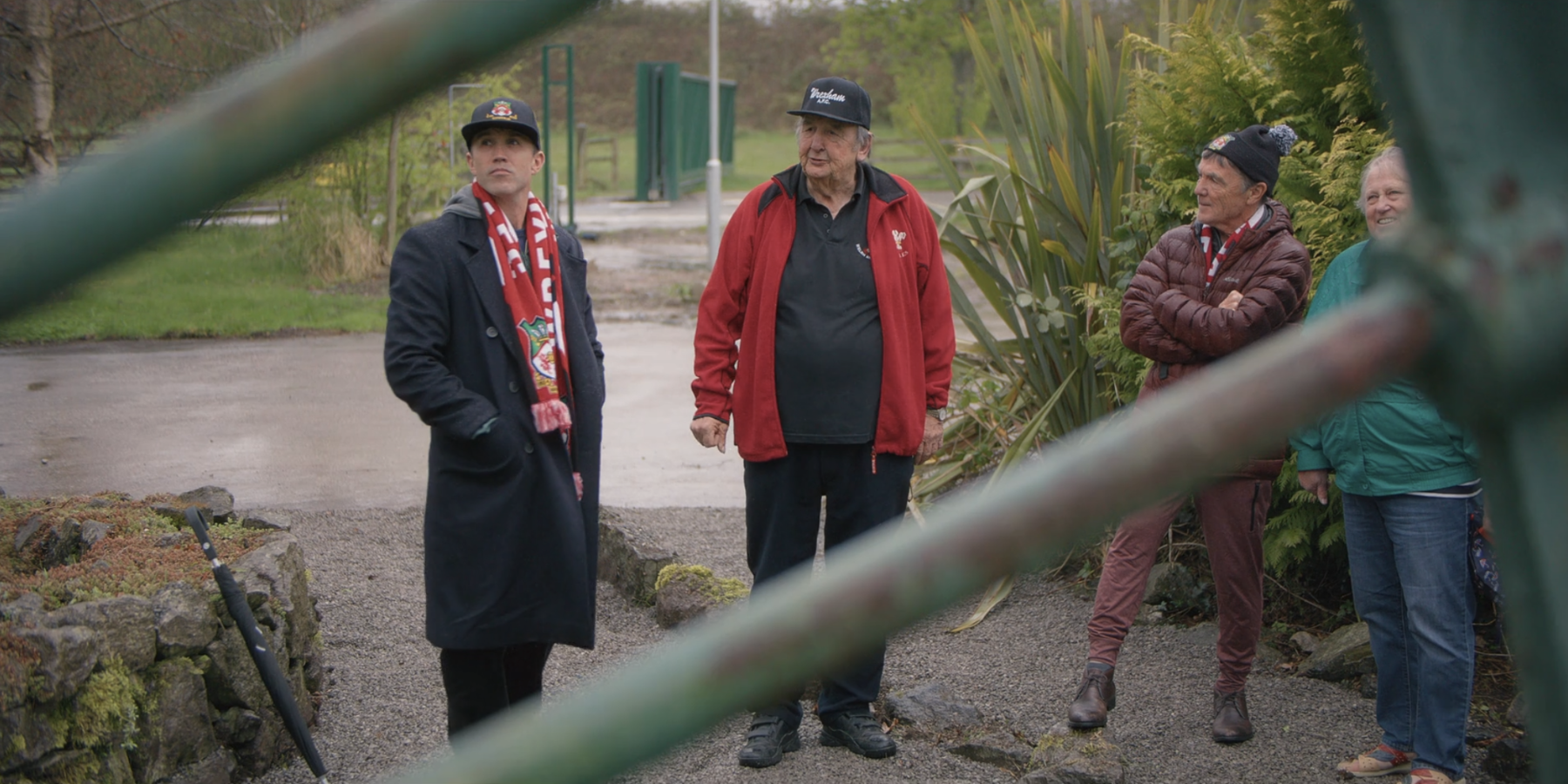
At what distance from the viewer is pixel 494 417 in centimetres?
334

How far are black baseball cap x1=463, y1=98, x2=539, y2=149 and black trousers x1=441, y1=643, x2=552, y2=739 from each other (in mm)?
1342

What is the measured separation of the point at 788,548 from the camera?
14.0 feet

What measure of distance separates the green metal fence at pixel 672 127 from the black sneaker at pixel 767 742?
18.1 meters

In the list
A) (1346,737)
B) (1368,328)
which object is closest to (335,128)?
(1368,328)

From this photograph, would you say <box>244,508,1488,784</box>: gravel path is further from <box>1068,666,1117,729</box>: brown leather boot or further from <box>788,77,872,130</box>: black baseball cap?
<box>788,77,872,130</box>: black baseball cap

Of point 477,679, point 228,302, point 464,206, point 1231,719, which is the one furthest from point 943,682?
point 228,302

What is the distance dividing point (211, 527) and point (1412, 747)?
3948 mm

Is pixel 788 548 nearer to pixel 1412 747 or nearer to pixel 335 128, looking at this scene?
pixel 1412 747

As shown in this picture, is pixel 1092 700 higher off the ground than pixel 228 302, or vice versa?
pixel 228 302

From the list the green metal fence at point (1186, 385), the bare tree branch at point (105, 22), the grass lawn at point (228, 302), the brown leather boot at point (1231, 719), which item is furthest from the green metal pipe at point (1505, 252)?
the grass lawn at point (228, 302)

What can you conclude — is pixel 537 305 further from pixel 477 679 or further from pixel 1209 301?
pixel 1209 301

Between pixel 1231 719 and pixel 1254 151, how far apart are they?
1771mm

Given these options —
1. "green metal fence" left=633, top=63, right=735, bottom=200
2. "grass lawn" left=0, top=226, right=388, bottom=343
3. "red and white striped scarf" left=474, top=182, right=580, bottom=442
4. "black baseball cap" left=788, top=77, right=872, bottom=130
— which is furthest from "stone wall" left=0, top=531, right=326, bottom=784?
"green metal fence" left=633, top=63, right=735, bottom=200

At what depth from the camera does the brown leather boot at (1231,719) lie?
13.9 feet
